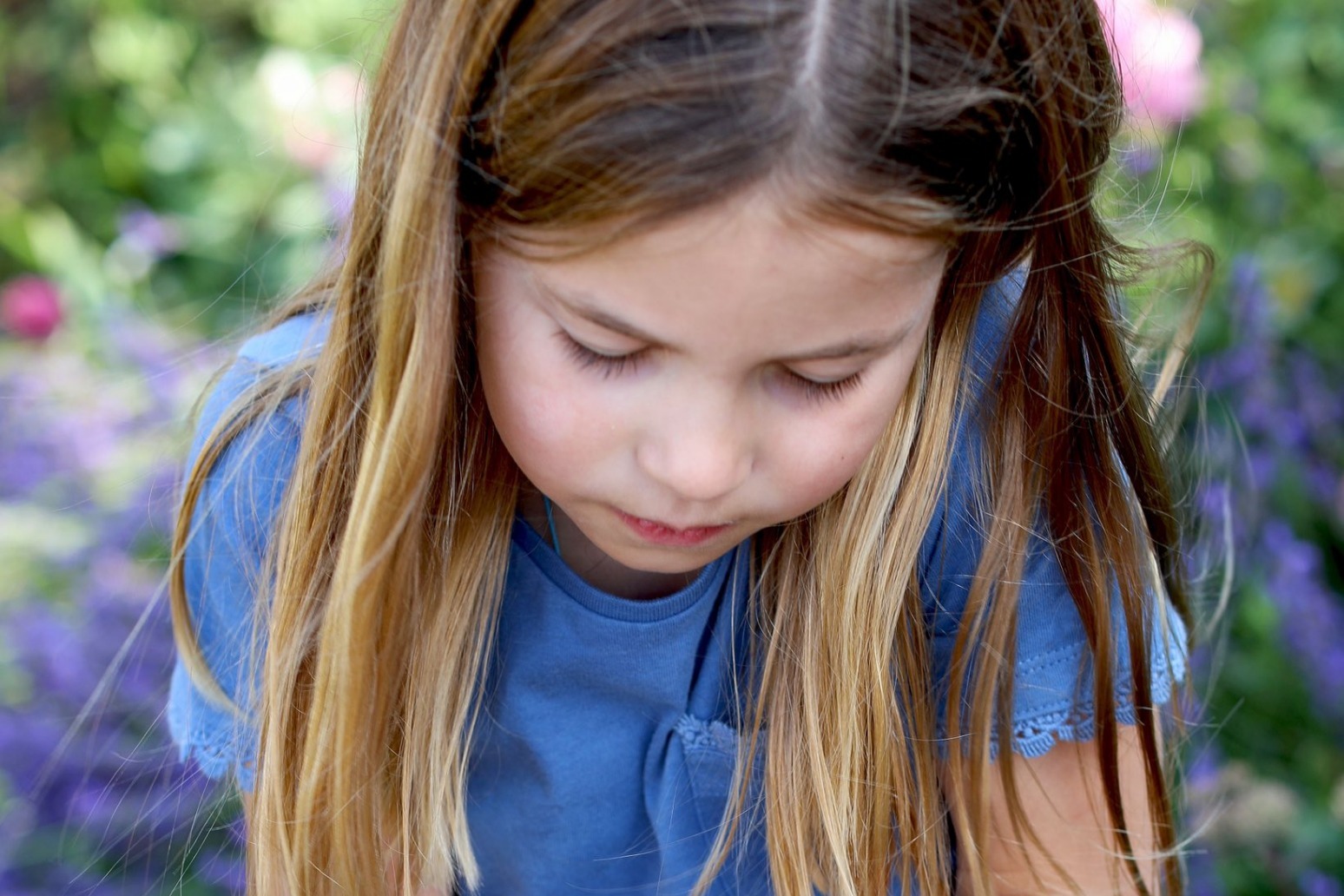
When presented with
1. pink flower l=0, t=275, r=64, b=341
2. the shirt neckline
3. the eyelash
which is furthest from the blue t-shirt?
pink flower l=0, t=275, r=64, b=341

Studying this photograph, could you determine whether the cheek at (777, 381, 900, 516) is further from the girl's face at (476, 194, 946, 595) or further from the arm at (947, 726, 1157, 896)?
the arm at (947, 726, 1157, 896)

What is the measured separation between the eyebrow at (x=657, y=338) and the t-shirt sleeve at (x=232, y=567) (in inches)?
15.4

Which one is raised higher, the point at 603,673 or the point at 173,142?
the point at 173,142

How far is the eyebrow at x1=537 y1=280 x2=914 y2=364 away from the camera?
2.78ft

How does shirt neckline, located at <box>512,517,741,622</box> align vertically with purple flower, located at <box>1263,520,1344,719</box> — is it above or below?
below

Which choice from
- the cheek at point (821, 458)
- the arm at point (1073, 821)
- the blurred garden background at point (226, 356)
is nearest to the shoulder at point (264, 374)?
the blurred garden background at point (226, 356)

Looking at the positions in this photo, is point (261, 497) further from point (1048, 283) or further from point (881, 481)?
point (1048, 283)

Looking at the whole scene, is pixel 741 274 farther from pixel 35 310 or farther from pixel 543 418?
pixel 35 310

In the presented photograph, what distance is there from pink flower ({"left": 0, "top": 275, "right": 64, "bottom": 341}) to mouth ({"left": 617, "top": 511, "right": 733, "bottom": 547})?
1769 mm

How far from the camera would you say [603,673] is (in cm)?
121

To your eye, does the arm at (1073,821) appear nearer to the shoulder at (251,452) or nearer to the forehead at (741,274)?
the forehead at (741,274)

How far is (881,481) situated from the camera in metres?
1.11

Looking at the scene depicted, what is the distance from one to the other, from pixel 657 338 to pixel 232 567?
544 mm

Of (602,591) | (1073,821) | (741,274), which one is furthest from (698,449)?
(1073,821)
